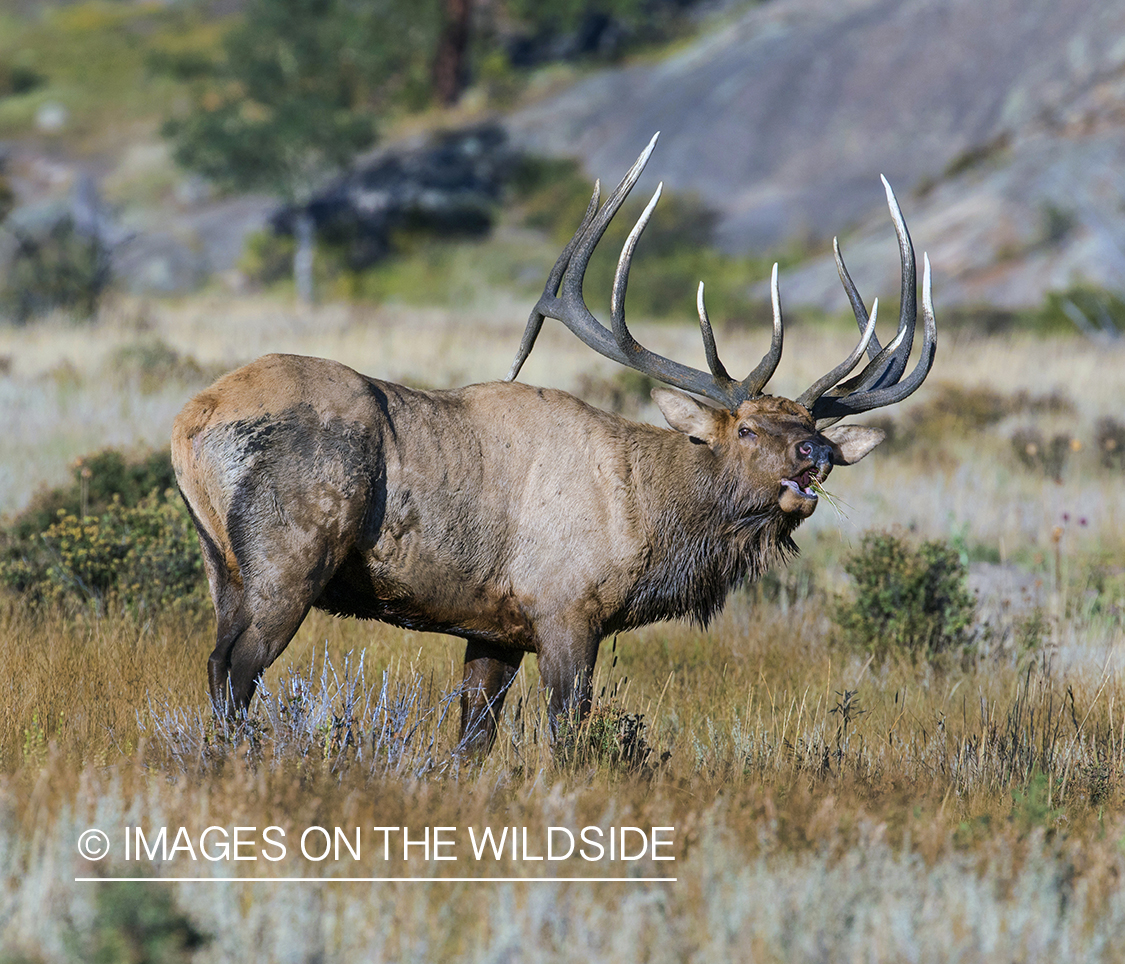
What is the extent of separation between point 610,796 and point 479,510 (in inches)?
50.6

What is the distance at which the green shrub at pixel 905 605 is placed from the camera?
23.5 ft

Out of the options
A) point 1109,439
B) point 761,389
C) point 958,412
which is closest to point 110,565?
point 761,389

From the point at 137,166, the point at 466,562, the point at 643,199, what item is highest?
the point at 137,166

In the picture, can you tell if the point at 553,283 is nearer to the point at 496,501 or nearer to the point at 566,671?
the point at 496,501

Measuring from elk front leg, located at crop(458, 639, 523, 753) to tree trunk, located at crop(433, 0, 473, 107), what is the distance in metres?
42.6

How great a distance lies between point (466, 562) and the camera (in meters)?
5.09

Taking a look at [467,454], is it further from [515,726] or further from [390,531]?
[515,726]

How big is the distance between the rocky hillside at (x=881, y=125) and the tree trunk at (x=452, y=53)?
3.66 meters

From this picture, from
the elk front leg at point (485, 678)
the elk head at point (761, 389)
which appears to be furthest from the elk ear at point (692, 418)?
the elk front leg at point (485, 678)

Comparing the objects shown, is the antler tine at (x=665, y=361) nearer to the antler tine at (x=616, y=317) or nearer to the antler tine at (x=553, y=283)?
the antler tine at (x=616, y=317)

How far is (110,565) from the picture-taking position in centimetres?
710

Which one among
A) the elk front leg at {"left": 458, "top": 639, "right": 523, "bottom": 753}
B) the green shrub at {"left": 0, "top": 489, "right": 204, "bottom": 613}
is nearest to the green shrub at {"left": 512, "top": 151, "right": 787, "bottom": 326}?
the green shrub at {"left": 0, "top": 489, "right": 204, "bottom": 613}

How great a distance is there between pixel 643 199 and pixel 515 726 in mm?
31146

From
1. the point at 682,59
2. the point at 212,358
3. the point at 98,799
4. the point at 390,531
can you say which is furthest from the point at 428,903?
the point at 682,59
